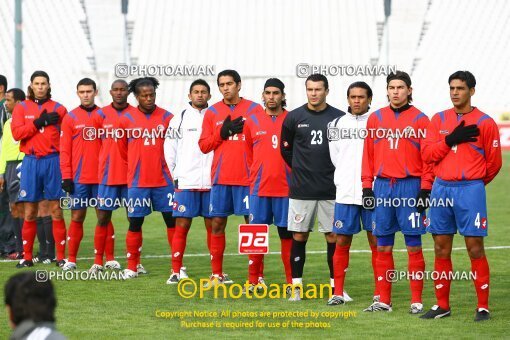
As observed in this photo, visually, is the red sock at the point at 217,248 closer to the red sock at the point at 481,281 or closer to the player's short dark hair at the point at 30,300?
the red sock at the point at 481,281

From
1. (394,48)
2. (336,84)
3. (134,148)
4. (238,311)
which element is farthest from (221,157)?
(336,84)

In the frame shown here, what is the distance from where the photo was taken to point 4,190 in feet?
47.9

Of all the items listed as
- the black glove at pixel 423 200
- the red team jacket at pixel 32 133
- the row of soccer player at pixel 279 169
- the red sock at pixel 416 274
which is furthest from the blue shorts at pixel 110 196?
the black glove at pixel 423 200

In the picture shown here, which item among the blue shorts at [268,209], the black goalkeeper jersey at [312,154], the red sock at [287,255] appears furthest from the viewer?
the red sock at [287,255]

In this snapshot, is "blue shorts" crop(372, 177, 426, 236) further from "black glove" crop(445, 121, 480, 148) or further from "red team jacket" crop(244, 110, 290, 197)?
"red team jacket" crop(244, 110, 290, 197)

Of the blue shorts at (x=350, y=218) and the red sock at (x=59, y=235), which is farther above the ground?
the blue shorts at (x=350, y=218)

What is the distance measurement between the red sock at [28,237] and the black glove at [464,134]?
5.91 m

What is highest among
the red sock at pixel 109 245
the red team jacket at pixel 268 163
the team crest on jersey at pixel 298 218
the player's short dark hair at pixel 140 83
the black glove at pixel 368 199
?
the player's short dark hair at pixel 140 83

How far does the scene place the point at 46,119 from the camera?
12.6 m

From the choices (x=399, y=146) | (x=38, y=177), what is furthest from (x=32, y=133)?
(x=399, y=146)

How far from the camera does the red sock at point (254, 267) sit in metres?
11.0

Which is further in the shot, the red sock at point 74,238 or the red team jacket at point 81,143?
the red sock at point 74,238

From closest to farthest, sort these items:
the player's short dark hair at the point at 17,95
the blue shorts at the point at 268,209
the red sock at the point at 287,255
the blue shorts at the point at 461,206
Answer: the blue shorts at the point at 461,206
the blue shorts at the point at 268,209
the red sock at the point at 287,255
the player's short dark hair at the point at 17,95

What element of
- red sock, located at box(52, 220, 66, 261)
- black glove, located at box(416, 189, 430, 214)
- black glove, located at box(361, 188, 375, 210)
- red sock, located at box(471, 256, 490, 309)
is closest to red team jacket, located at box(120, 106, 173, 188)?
red sock, located at box(52, 220, 66, 261)
